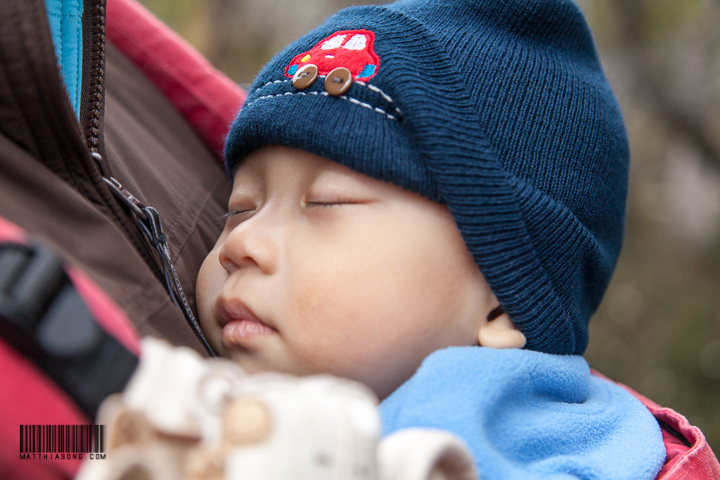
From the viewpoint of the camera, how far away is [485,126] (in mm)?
1028

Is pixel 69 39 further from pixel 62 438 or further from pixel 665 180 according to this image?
pixel 665 180

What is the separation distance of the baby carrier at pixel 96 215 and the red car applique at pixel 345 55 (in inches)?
13.2

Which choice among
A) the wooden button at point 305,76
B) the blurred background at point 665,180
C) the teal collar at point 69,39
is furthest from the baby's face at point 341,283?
the blurred background at point 665,180

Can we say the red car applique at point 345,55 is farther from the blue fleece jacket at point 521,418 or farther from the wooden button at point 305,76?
the blue fleece jacket at point 521,418

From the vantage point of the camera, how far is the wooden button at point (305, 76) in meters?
1.03

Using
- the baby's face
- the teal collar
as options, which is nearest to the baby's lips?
the baby's face

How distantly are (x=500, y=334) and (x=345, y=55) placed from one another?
542mm

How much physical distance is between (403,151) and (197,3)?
3.38 meters

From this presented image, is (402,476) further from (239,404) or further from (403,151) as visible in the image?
(403,151)

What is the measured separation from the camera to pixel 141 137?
4.05 ft

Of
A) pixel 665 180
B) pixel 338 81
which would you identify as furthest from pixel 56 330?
pixel 665 180

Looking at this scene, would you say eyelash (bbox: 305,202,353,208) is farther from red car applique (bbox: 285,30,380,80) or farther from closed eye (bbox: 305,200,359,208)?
red car applique (bbox: 285,30,380,80)

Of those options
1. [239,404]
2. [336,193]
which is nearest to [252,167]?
[336,193]

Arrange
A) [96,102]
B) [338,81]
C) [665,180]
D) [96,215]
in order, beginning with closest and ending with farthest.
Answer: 1. [96,215]
2. [96,102]
3. [338,81]
4. [665,180]
